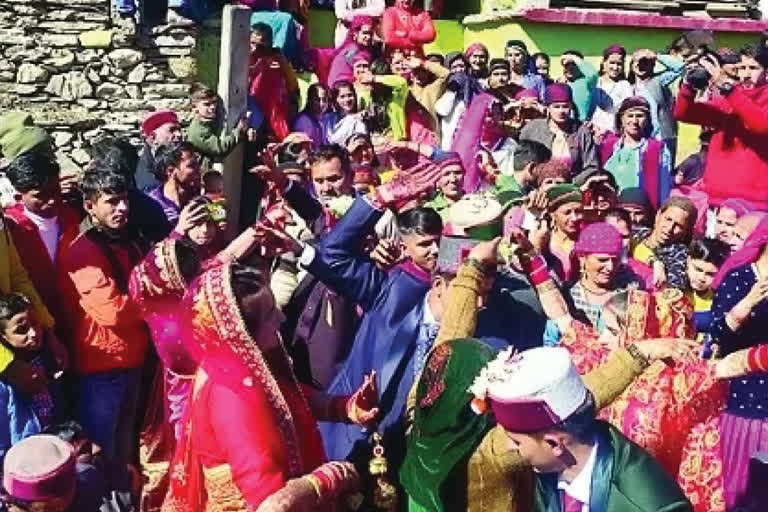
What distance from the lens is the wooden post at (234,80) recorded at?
7.88m

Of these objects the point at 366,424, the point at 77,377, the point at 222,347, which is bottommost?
the point at 77,377

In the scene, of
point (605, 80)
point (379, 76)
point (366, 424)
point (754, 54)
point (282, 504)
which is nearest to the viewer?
point (282, 504)

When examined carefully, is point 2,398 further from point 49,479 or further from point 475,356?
point 475,356

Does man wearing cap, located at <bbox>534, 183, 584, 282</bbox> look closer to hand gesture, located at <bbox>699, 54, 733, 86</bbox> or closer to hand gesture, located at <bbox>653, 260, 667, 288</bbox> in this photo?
hand gesture, located at <bbox>653, 260, 667, 288</bbox>

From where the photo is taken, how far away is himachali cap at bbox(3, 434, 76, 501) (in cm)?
388

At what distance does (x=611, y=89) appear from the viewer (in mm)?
10938

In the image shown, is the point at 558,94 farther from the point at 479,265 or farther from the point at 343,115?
the point at 479,265

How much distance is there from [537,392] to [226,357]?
42.5 inches

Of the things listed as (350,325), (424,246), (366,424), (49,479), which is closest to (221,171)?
(350,325)

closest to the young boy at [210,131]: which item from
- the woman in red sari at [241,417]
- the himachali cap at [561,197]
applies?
the himachali cap at [561,197]

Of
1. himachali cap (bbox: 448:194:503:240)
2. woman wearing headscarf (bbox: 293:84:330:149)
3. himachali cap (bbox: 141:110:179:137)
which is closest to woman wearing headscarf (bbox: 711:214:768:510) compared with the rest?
himachali cap (bbox: 448:194:503:240)

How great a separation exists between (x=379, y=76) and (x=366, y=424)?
6145 mm

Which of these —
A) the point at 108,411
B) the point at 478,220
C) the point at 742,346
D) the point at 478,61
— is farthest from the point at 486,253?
the point at 478,61

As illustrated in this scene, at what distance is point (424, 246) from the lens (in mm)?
5379
